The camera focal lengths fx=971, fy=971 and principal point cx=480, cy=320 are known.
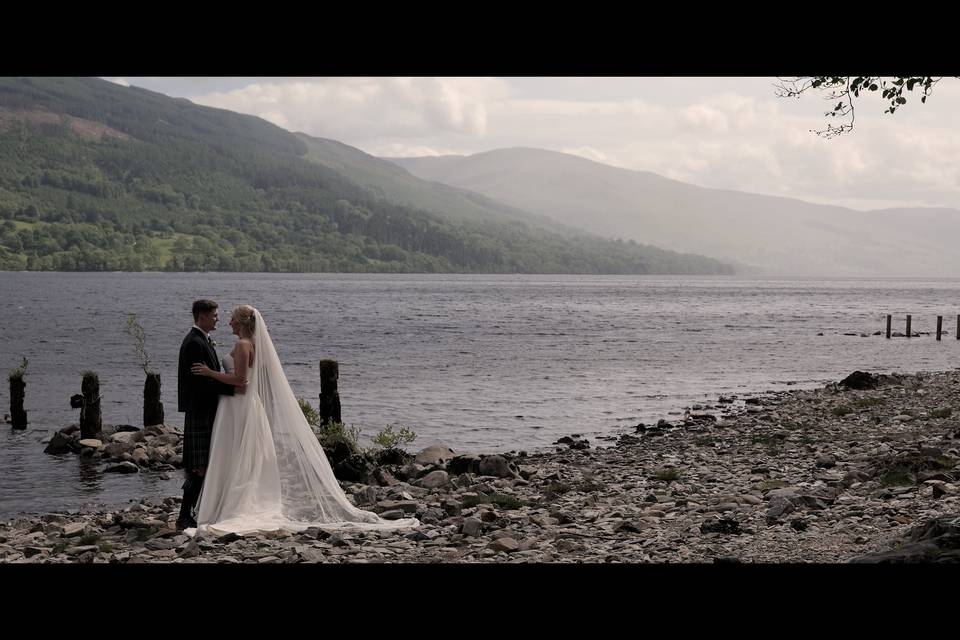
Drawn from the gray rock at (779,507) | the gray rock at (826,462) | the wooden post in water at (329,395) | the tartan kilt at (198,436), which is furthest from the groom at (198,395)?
the wooden post in water at (329,395)

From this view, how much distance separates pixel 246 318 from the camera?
36.1 feet

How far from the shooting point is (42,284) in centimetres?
15500

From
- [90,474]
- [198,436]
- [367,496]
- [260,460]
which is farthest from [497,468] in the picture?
[90,474]

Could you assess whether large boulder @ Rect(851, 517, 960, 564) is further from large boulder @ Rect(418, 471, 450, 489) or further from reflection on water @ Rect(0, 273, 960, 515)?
reflection on water @ Rect(0, 273, 960, 515)

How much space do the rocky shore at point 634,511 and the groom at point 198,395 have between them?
0.95 metres

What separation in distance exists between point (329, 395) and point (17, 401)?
10183 millimetres

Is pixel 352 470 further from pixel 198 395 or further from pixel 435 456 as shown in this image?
pixel 198 395

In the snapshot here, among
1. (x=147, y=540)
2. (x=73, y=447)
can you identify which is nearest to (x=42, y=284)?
(x=73, y=447)

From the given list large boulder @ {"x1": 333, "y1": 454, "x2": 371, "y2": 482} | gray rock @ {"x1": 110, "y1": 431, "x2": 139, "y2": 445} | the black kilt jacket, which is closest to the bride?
the black kilt jacket

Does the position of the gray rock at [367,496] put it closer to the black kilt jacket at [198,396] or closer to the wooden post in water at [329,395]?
the black kilt jacket at [198,396]

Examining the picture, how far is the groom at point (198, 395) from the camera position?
35.3ft
